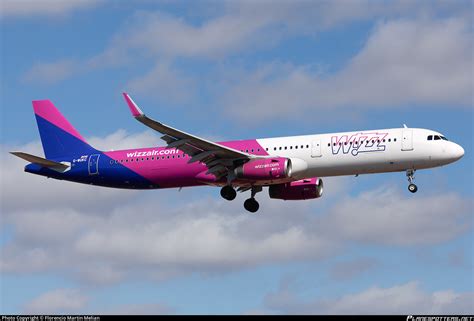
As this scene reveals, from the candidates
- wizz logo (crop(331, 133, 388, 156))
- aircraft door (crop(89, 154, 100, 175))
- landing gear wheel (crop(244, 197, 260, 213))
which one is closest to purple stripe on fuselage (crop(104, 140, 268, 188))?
aircraft door (crop(89, 154, 100, 175))

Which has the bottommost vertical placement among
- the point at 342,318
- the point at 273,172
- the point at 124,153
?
the point at 342,318

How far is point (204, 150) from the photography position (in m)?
59.7

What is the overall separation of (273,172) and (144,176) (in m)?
9.18

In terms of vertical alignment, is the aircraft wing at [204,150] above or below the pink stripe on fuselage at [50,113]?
below

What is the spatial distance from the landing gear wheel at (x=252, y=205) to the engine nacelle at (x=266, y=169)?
17.1ft

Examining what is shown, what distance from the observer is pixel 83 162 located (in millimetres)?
64938

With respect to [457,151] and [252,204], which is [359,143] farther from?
[252,204]

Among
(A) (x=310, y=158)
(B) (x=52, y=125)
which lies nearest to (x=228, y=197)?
(A) (x=310, y=158)

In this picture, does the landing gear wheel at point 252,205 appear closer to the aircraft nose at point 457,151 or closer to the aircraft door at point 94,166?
the aircraft door at point 94,166

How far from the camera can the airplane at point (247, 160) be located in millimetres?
57562

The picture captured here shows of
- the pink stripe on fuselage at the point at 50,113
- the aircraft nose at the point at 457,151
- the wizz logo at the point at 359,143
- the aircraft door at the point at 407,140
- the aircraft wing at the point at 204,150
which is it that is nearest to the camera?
the aircraft wing at the point at 204,150

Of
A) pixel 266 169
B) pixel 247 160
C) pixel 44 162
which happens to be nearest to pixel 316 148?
pixel 266 169

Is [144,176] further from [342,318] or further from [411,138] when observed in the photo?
[342,318]

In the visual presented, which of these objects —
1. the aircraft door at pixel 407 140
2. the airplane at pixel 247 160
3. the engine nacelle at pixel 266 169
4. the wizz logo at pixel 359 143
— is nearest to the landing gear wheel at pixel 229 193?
the airplane at pixel 247 160
